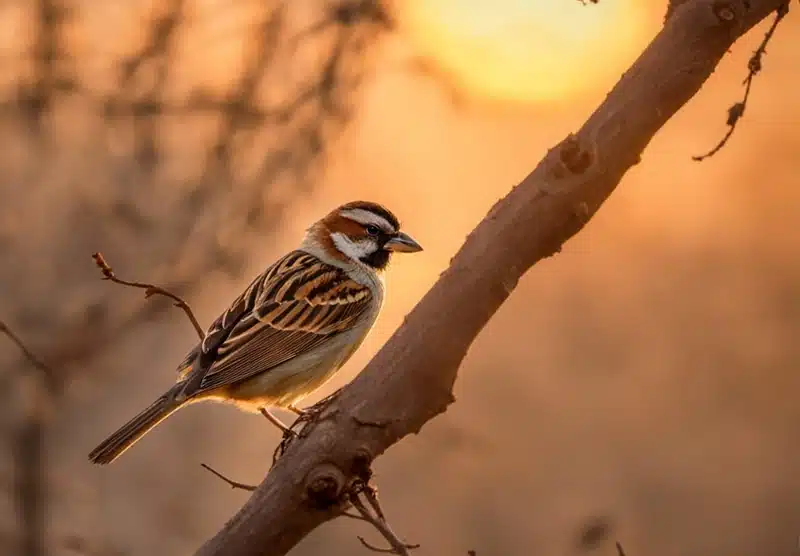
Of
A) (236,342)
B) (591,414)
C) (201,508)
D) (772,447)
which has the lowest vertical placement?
(201,508)

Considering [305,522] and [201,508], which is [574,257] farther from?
[305,522]

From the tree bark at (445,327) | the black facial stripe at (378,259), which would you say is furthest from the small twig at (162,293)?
the black facial stripe at (378,259)

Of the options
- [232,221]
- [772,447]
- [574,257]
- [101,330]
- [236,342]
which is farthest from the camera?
[574,257]

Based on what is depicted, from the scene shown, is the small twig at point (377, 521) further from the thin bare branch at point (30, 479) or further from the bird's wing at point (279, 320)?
the thin bare branch at point (30, 479)

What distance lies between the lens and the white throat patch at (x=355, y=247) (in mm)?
5555

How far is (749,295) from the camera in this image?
32.3 ft

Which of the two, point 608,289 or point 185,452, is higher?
point 608,289

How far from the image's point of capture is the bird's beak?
17.6ft

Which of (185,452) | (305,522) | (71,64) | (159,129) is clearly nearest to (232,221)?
(159,129)

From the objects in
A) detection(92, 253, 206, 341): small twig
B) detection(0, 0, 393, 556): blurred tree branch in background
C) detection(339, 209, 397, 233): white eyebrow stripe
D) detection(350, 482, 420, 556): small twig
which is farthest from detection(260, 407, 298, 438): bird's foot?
detection(0, 0, 393, 556): blurred tree branch in background

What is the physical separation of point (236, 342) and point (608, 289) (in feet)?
17.8

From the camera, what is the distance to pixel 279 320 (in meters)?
5.22

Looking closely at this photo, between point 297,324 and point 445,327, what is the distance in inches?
104

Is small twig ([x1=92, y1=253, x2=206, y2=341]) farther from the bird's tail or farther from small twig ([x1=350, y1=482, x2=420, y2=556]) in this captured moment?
the bird's tail
